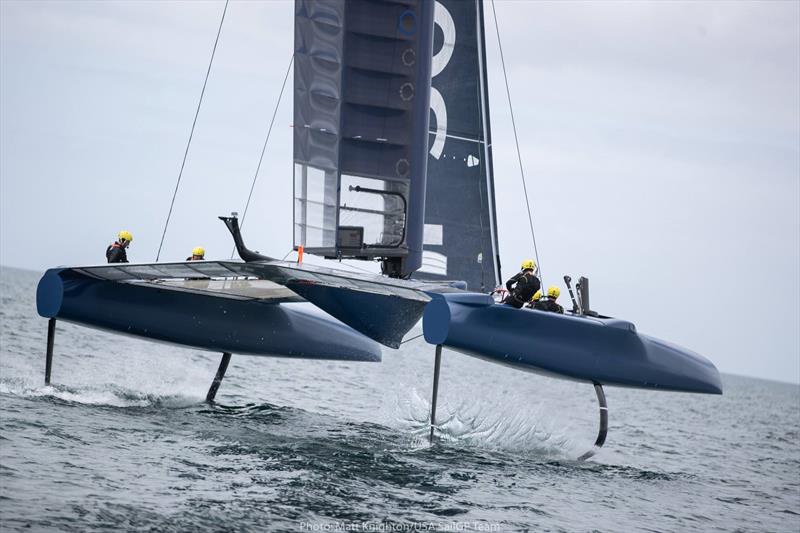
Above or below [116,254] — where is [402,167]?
above

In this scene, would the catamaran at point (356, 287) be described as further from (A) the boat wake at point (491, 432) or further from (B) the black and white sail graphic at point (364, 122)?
(A) the boat wake at point (491, 432)

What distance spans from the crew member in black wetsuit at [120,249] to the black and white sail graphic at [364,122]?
1873mm

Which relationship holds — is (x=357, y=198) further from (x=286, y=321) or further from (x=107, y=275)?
(x=107, y=275)

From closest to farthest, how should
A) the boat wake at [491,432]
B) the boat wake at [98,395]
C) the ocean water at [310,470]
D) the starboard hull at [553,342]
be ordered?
1. the ocean water at [310,470]
2. the starboard hull at [553,342]
3. the boat wake at [98,395]
4. the boat wake at [491,432]

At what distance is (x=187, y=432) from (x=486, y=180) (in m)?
5.89

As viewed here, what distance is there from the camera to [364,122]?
423 inches

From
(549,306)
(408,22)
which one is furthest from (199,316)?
(408,22)

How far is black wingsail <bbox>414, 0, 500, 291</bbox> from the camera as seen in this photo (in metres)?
12.9

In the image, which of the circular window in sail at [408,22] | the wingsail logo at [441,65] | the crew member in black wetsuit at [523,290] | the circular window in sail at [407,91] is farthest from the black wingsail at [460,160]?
the crew member in black wetsuit at [523,290]

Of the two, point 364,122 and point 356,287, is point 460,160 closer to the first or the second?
point 364,122

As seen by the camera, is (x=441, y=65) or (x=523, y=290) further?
(x=441, y=65)

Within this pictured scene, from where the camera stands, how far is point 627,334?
949 centimetres

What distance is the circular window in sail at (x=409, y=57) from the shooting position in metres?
10.7

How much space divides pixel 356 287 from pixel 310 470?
2062mm
